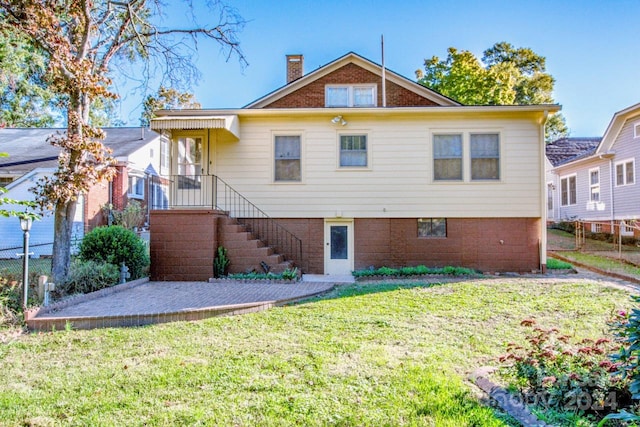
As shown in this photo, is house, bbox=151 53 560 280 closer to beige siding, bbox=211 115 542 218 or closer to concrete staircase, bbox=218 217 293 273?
beige siding, bbox=211 115 542 218

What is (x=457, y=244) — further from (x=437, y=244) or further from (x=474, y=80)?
(x=474, y=80)

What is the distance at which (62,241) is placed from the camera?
7.68m

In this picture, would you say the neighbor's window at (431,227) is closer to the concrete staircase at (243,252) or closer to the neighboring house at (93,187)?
the concrete staircase at (243,252)

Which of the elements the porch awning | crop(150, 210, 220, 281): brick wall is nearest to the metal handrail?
crop(150, 210, 220, 281): brick wall

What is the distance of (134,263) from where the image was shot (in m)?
8.79

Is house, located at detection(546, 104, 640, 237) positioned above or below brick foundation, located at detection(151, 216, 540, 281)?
above

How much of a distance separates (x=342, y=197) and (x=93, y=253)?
612cm

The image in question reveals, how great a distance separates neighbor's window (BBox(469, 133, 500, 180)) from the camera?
33.1ft

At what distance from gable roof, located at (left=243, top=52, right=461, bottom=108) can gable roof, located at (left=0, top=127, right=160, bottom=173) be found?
6.09 m

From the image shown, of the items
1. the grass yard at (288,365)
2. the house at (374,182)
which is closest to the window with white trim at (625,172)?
the house at (374,182)

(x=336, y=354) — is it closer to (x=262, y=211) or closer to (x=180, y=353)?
(x=180, y=353)

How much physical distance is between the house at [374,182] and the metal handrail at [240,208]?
0.09ft

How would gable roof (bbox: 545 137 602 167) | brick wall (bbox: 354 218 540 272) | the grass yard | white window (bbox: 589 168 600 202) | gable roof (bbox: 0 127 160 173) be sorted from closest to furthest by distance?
the grass yard
brick wall (bbox: 354 218 540 272)
gable roof (bbox: 0 127 160 173)
white window (bbox: 589 168 600 202)
gable roof (bbox: 545 137 602 167)

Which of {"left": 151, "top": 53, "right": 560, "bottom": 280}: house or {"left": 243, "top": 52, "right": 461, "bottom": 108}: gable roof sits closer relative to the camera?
{"left": 151, "top": 53, "right": 560, "bottom": 280}: house
